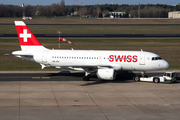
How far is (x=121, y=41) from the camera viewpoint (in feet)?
262

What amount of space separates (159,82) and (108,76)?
284 inches

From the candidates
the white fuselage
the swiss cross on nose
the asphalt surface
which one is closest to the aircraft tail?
the swiss cross on nose

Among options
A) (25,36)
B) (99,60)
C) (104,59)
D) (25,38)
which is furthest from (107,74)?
(25,36)

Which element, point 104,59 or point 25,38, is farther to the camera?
point 25,38

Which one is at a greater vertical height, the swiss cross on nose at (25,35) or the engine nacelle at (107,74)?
the swiss cross on nose at (25,35)

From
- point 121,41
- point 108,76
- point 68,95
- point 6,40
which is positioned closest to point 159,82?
point 108,76

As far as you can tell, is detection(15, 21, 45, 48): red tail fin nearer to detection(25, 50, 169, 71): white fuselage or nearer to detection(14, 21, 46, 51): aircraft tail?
detection(14, 21, 46, 51): aircraft tail

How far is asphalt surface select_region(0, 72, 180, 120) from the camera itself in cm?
2291

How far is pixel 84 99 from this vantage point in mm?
27641

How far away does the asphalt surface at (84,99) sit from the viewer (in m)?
22.9

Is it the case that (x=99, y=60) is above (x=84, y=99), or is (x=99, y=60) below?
above

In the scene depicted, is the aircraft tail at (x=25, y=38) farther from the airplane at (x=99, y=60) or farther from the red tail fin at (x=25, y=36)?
the airplane at (x=99, y=60)

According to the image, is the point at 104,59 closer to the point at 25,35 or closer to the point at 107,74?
the point at 107,74

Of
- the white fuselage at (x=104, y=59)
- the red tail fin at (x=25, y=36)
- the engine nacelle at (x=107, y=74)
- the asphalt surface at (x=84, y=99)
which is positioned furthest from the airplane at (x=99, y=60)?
the asphalt surface at (x=84, y=99)
